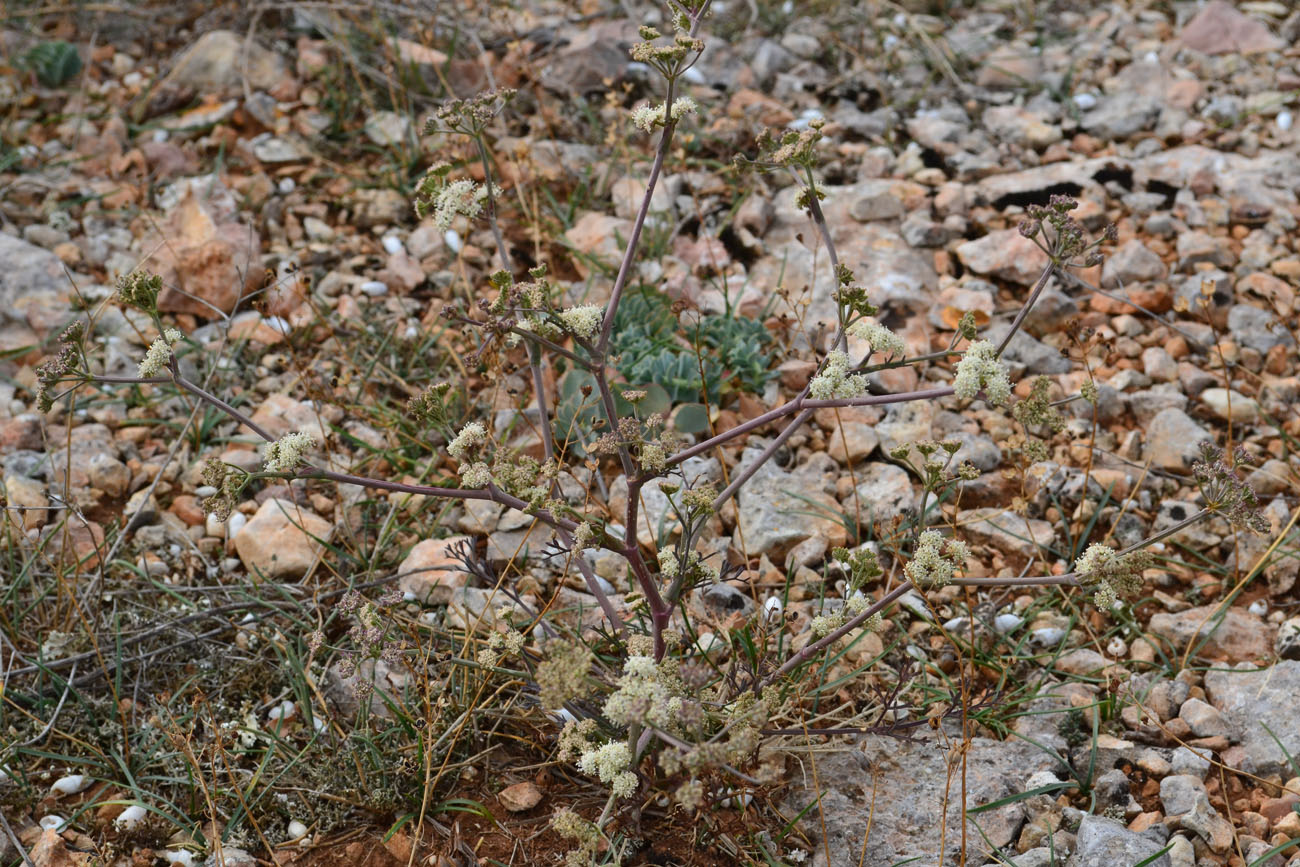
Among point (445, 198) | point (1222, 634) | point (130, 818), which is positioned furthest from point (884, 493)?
point (130, 818)

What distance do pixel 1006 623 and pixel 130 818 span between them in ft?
6.86

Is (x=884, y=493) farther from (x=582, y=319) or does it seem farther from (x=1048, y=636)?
(x=582, y=319)

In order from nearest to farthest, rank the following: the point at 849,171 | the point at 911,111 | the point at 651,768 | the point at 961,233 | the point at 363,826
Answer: the point at 651,768 → the point at 363,826 → the point at 961,233 → the point at 849,171 → the point at 911,111

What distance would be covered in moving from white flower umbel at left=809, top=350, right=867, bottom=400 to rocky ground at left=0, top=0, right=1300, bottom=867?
68 centimetres

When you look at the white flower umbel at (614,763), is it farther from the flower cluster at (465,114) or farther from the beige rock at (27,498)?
the beige rock at (27,498)

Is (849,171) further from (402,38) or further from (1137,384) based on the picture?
(402,38)

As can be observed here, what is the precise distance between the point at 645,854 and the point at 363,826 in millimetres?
631

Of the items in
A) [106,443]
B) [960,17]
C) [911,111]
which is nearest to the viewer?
[106,443]

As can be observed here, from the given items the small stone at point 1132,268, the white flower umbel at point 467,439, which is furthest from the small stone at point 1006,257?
the white flower umbel at point 467,439

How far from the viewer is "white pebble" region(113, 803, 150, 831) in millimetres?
2379

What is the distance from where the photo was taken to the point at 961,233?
4020mm

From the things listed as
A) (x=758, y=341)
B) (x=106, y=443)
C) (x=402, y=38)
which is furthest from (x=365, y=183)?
(x=758, y=341)

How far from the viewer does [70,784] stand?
8.15 ft

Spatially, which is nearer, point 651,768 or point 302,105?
point 651,768
